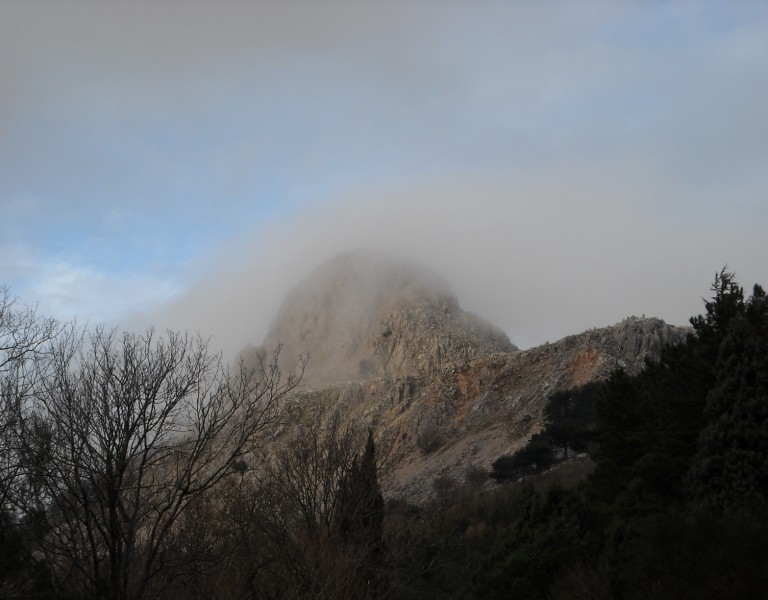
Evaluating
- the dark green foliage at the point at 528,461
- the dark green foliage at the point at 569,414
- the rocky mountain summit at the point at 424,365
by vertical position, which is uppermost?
the rocky mountain summit at the point at 424,365

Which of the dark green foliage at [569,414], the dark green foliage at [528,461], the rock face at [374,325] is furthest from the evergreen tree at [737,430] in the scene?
the rock face at [374,325]

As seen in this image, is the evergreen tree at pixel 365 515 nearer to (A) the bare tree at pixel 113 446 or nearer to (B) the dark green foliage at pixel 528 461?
(A) the bare tree at pixel 113 446

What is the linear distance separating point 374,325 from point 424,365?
21.5 meters

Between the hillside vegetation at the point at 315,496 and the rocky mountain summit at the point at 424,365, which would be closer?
the hillside vegetation at the point at 315,496

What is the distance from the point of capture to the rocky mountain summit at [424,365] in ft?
217

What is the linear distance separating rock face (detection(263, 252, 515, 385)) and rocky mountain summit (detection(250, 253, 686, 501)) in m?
0.25

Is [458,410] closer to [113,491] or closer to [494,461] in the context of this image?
[494,461]

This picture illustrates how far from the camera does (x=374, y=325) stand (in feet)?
419

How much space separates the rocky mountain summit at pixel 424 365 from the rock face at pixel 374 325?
0.82ft

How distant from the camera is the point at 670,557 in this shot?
1596cm

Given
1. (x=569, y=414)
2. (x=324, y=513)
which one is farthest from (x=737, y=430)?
(x=569, y=414)

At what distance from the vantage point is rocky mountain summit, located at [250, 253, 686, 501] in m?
66.1

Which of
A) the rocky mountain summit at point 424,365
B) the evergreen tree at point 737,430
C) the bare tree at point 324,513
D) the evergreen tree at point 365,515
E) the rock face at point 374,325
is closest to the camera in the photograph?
the evergreen tree at point 737,430

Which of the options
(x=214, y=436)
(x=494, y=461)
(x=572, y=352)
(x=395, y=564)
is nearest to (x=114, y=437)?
(x=214, y=436)
